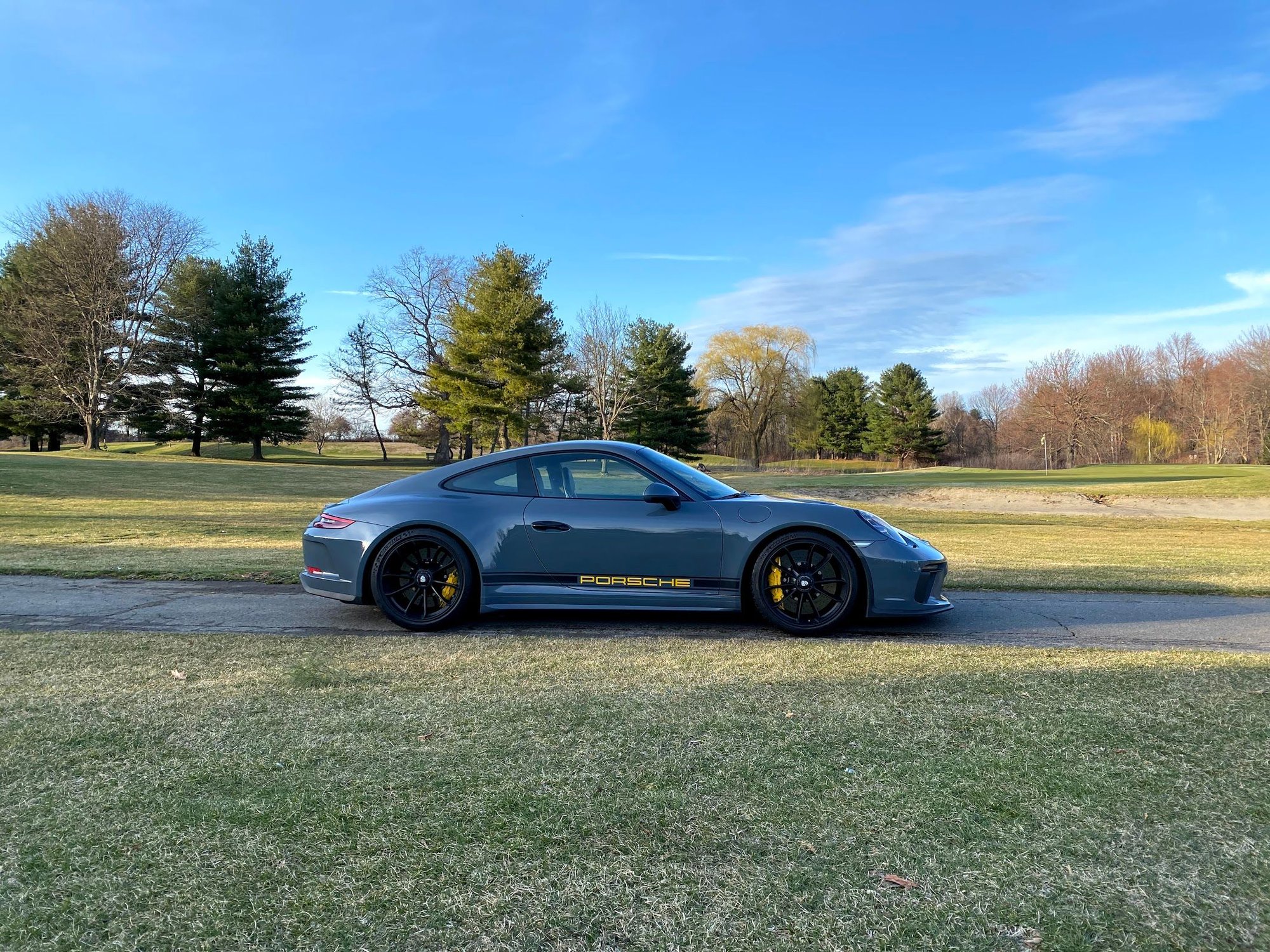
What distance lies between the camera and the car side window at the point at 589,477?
194 inches

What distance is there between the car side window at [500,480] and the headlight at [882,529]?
2.24m

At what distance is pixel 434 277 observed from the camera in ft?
163

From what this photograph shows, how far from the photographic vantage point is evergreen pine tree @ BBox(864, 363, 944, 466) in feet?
196

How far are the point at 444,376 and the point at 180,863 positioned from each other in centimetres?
4068

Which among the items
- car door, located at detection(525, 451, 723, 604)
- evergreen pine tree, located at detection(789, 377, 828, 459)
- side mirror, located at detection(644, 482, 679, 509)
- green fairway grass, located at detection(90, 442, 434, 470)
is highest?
evergreen pine tree, located at detection(789, 377, 828, 459)

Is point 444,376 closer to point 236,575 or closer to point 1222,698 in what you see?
point 236,575

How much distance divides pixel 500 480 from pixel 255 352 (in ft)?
135

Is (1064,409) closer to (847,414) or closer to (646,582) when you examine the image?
(847,414)

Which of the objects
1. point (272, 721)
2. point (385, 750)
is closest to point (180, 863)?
point (385, 750)

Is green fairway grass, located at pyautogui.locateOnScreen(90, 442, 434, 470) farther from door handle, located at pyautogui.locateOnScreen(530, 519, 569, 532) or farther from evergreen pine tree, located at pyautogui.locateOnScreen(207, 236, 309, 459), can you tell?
door handle, located at pyautogui.locateOnScreen(530, 519, 569, 532)

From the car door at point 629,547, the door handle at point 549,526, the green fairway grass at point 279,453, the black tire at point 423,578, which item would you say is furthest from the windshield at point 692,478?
the green fairway grass at point 279,453

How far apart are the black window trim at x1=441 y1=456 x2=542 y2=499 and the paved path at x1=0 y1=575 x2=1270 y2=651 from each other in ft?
2.94

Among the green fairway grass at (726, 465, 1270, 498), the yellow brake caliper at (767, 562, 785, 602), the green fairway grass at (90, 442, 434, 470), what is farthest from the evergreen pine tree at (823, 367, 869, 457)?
the yellow brake caliper at (767, 562, 785, 602)

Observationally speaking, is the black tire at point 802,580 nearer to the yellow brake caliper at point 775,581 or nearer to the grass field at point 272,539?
the yellow brake caliper at point 775,581
